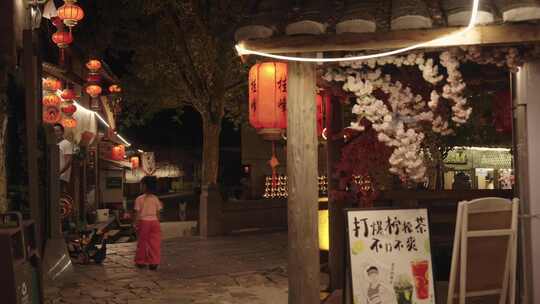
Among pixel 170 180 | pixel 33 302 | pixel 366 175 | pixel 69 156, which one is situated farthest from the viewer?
pixel 170 180

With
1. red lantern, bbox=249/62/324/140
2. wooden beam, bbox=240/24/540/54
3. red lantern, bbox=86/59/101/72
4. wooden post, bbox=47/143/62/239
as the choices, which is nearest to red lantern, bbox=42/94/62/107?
wooden post, bbox=47/143/62/239

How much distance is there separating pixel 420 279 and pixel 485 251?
0.89 meters

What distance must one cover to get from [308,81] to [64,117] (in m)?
14.0

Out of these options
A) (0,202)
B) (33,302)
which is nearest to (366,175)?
(33,302)

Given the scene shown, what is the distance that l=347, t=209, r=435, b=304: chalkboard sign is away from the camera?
7094 millimetres

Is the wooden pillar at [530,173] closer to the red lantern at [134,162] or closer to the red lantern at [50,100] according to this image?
the red lantern at [50,100]

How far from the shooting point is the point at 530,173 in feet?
23.3

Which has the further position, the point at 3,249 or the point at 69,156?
the point at 69,156

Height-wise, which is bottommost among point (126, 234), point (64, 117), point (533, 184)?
point (126, 234)

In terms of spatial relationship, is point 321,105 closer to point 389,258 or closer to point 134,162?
point 389,258

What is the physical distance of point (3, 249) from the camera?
5539 mm

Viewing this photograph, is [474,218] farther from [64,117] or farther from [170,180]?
[170,180]

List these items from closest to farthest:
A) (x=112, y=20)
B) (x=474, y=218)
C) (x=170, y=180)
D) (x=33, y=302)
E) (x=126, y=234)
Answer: (x=33, y=302), (x=474, y=218), (x=112, y=20), (x=126, y=234), (x=170, y=180)

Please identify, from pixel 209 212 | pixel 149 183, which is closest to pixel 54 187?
pixel 149 183
